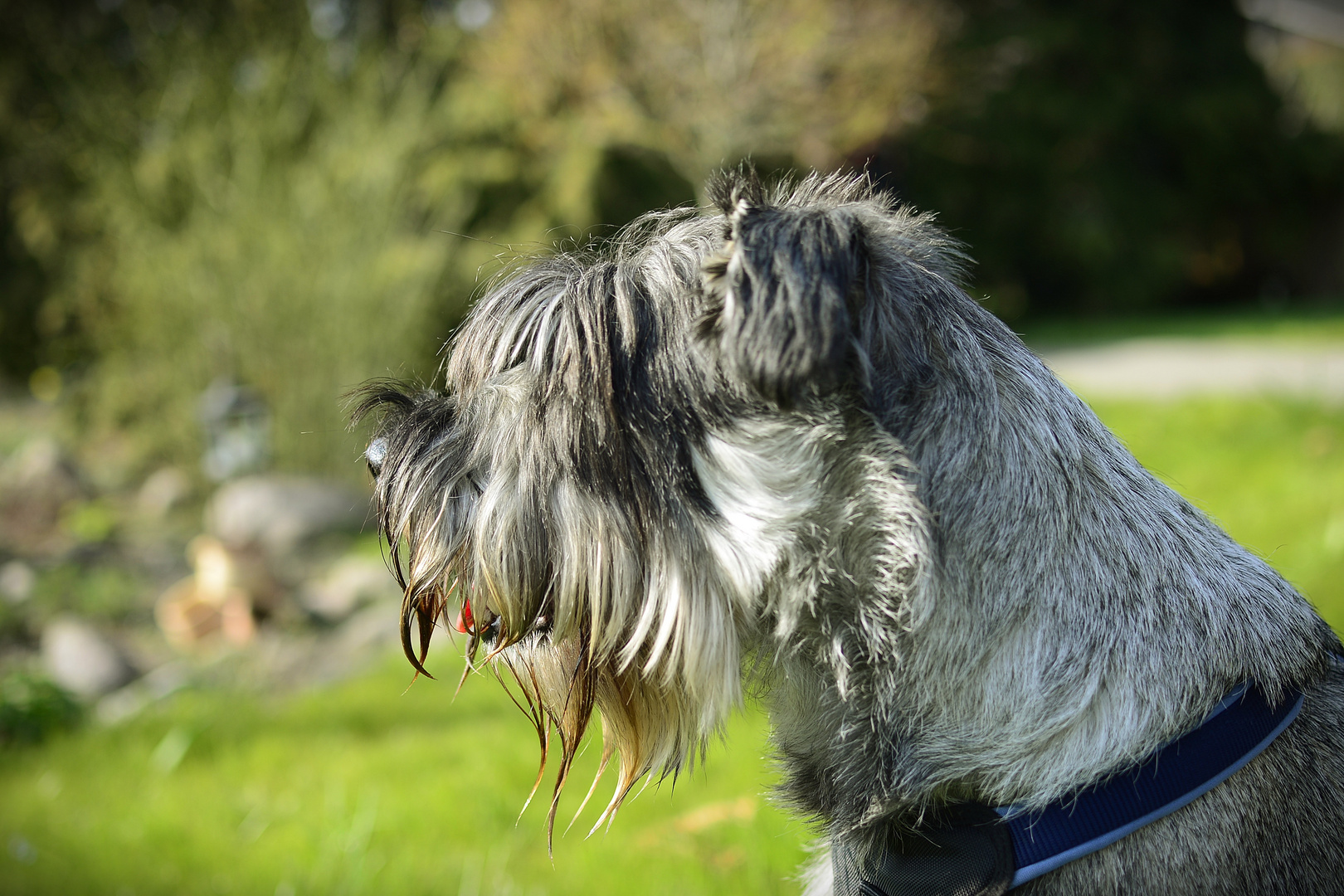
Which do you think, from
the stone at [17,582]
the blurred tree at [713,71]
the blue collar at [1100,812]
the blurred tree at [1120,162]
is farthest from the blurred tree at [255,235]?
the blurred tree at [1120,162]

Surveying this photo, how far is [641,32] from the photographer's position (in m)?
9.35

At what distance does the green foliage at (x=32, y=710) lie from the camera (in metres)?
4.12

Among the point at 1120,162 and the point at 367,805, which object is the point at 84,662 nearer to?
the point at 367,805

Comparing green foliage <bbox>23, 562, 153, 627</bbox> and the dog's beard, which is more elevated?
the dog's beard

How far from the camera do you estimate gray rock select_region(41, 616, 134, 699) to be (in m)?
4.99

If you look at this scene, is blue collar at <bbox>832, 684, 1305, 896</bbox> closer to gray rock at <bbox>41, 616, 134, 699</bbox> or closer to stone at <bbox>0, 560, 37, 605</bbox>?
gray rock at <bbox>41, 616, 134, 699</bbox>

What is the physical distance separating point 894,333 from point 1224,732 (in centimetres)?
85

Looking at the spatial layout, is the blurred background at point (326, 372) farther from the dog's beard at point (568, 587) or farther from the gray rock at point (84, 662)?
the dog's beard at point (568, 587)

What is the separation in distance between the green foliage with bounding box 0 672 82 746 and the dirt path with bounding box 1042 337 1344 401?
677 centimetres

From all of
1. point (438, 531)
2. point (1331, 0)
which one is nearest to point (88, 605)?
point (438, 531)

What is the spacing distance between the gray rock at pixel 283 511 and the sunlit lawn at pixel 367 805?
251 centimetres

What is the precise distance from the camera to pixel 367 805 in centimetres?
329

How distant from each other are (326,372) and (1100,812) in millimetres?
7356

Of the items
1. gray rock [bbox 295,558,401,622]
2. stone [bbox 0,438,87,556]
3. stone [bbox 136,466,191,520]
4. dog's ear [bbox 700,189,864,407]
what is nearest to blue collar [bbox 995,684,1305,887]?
dog's ear [bbox 700,189,864,407]
